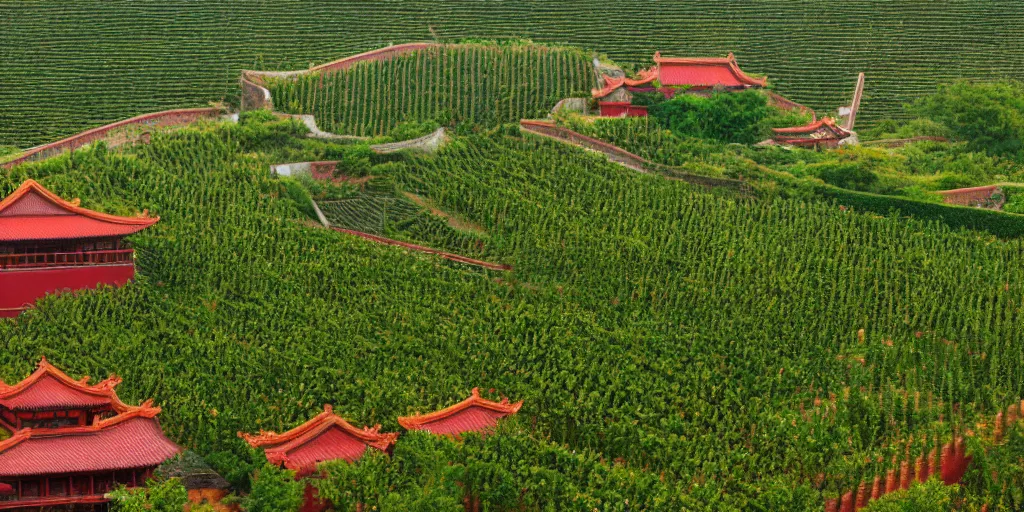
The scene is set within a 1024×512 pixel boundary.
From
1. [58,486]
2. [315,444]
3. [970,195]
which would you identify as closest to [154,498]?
Answer: [58,486]

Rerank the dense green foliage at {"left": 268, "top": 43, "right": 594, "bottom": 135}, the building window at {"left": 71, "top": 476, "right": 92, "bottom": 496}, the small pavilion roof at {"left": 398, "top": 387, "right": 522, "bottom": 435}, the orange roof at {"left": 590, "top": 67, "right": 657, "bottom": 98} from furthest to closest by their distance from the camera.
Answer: the dense green foliage at {"left": 268, "top": 43, "right": 594, "bottom": 135}
the orange roof at {"left": 590, "top": 67, "right": 657, "bottom": 98}
the small pavilion roof at {"left": 398, "top": 387, "right": 522, "bottom": 435}
the building window at {"left": 71, "top": 476, "right": 92, "bottom": 496}

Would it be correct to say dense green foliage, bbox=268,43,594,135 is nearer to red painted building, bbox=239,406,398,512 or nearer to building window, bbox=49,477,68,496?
red painted building, bbox=239,406,398,512

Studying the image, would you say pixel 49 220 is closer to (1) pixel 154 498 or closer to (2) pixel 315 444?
(2) pixel 315 444

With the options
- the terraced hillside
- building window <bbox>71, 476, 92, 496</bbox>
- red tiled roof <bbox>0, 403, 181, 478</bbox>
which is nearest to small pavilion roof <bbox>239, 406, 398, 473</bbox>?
red tiled roof <bbox>0, 403, 181, 478</bbox>

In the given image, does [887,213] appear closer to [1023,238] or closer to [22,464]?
[1023,238]

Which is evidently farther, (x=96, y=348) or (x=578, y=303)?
(x=578, y=303)

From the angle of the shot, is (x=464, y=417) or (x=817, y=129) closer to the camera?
(x=464, y=417)

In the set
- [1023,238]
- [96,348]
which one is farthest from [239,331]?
[1023,238]
